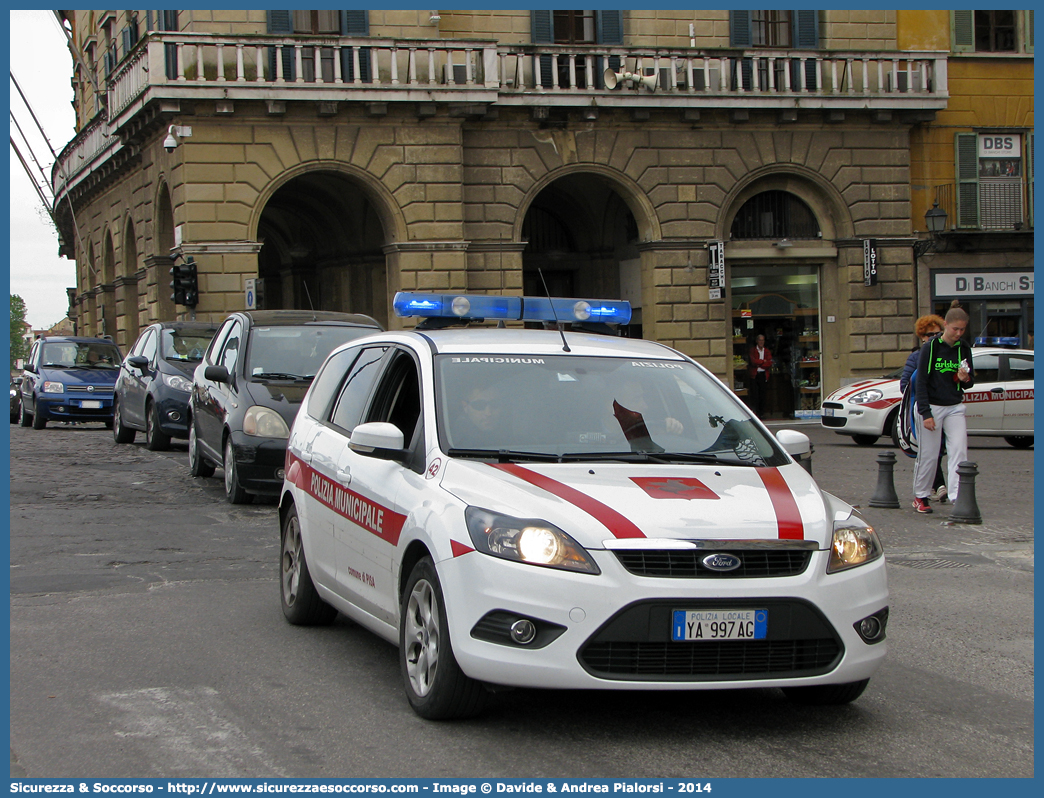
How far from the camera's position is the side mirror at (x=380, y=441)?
543 cm

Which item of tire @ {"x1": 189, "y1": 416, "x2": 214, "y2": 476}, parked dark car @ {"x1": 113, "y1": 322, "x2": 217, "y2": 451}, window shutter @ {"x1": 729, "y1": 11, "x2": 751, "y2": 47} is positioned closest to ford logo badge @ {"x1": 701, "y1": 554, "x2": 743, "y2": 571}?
tire @ {"x1": 189, "y1": 416, "x2": 214, "y2": 476}

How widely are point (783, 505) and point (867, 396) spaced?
16.6 meters

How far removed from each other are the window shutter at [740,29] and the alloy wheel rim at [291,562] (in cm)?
2393

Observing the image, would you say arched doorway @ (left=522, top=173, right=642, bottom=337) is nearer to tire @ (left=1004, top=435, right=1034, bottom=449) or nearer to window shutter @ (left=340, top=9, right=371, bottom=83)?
window shutter @ (left=340, top=9, right=371, bottom=83)

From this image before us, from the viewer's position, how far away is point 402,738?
4734 mm

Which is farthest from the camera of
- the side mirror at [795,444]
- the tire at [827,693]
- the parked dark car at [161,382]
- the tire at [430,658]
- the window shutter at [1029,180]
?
the window shutter at [1029,180]

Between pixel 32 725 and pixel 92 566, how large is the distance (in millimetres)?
3995

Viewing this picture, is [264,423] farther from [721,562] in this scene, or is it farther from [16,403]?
[16,403]

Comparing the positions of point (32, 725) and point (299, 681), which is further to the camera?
point (299, 681)

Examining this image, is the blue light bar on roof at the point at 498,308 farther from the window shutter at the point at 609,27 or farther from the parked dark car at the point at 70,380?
the window shutter at the point at 609,27

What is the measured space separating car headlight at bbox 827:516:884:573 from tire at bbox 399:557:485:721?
4.69 ft

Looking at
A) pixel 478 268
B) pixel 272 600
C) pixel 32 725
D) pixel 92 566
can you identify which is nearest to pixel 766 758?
pixel 32 725

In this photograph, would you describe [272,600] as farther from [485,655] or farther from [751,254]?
[751,254]

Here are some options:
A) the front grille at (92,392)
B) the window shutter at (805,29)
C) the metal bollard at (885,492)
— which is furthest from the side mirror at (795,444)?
the window shutter at (805,29)
